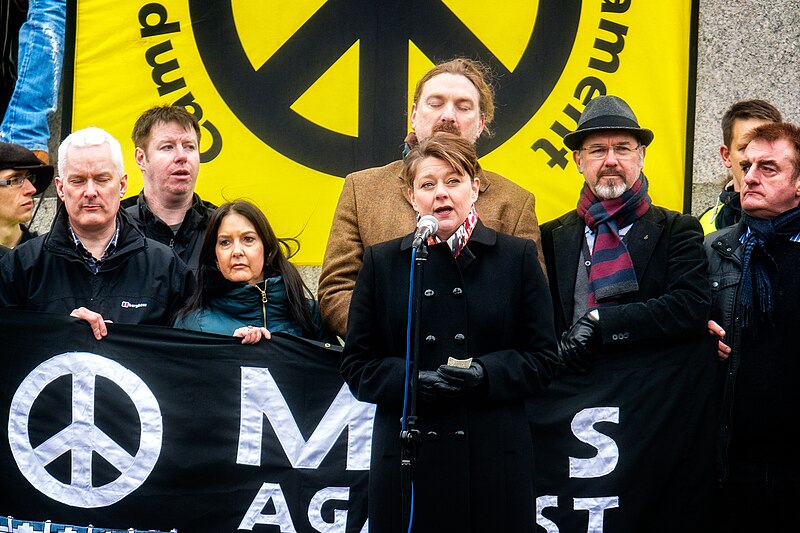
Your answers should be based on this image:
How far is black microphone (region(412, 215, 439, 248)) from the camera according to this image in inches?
142

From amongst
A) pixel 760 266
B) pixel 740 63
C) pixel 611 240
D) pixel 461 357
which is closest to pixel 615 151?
pixel 611 240

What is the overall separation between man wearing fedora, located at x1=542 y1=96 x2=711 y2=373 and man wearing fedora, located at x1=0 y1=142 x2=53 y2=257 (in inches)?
90.0

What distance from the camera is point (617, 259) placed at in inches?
188

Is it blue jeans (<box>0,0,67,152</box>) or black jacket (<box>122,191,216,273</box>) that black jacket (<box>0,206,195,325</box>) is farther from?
blue jeans (<box>0,0,67,152</box>)

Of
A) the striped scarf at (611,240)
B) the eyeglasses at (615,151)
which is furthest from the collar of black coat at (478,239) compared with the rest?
the eyeglasses at (615,151)

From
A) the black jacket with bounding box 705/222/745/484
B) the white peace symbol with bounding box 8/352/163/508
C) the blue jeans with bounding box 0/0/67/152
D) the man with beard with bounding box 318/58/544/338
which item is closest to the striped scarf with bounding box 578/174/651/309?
Result: the man with beard with bounding box 318/58/544/338

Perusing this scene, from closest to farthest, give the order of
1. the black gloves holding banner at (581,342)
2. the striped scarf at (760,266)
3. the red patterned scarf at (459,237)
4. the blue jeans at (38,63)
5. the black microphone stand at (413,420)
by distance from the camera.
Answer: the black microphone stand at (413,420)
the red patterned scarf at (459,237)
the black gloves holding banner at (581,342)
the striped scarf at (760,266)
the blue jeans at (38,63)

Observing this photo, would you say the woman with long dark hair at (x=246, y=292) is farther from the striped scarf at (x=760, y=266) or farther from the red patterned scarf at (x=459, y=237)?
the striped scarf at (x=760, y=266)

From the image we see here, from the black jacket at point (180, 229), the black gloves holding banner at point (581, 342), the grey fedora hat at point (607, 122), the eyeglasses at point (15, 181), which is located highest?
the grey fedora hat at point (607, 122)

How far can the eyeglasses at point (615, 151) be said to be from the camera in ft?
16.5

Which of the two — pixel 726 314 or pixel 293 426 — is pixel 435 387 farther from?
pixel 726 314

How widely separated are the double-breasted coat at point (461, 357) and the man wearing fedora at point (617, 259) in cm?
67

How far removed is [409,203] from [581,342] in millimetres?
904

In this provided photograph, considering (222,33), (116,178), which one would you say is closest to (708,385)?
(116,178)
